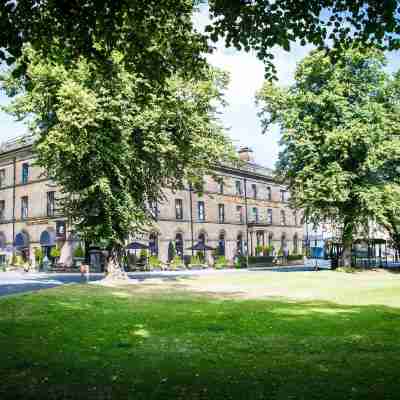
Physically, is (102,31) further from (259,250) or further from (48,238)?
(259,250)

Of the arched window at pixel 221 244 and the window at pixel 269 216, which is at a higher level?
the window at pixel 269 216

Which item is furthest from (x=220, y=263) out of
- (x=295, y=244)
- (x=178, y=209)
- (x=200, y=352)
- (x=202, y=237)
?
(x=200, y=352)

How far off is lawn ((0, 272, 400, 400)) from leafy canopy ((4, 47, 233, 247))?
9.43 metres

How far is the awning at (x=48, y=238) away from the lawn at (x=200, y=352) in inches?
1316

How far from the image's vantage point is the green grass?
238 inches

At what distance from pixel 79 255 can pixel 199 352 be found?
1467 inches

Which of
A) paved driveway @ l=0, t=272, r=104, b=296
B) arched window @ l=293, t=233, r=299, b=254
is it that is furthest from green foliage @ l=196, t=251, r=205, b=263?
arched window @ l=293, t=233, r=299, b=254

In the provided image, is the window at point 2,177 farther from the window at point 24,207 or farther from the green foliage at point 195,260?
the green foliage at point 195,260

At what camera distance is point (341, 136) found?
30141mm

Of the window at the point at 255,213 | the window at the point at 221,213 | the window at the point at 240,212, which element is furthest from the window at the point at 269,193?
the window at the point at 221,213

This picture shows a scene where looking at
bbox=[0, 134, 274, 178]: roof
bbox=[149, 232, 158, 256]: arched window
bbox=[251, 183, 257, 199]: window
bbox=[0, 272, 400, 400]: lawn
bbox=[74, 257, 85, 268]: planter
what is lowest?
bbox=[0, 272, 400, 400]: lawn

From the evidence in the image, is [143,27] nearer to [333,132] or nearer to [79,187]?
[79,187]

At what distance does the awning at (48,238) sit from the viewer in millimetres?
47463

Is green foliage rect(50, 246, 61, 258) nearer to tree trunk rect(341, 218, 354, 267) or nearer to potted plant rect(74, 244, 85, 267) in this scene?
potted plant rect(74, 244, 85, 267)
